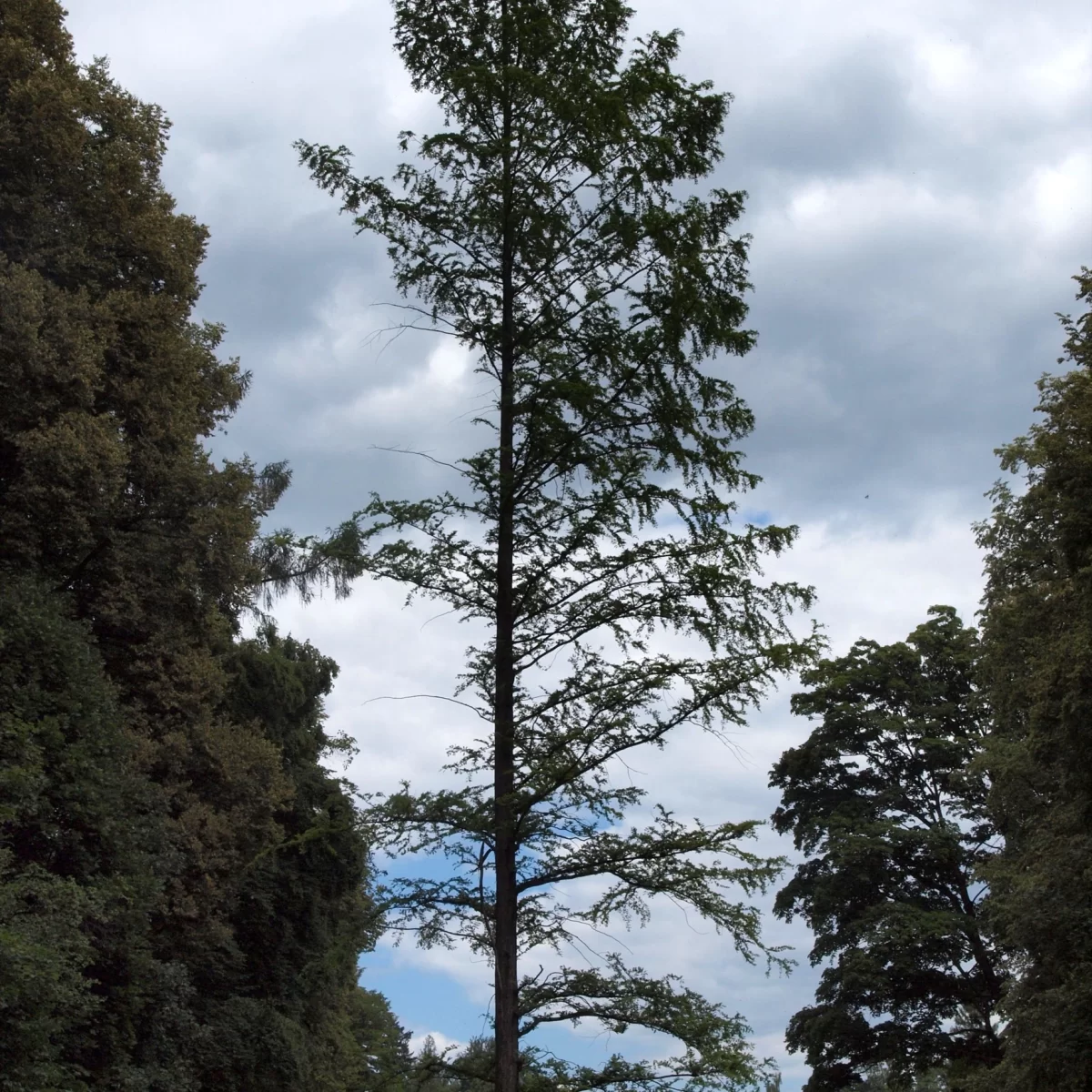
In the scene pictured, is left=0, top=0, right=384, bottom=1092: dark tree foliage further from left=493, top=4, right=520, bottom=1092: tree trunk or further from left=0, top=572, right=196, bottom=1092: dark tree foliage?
left=493, top=4, right=520, bottom=1092: tree trunk

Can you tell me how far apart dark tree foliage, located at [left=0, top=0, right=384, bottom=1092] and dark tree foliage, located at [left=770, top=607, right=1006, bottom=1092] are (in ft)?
34.8

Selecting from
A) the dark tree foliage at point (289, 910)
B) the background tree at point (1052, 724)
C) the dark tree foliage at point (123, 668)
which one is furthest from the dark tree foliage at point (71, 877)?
the background tree at point (1052, 724)

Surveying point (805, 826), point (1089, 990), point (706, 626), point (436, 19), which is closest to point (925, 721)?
point (805, 826)

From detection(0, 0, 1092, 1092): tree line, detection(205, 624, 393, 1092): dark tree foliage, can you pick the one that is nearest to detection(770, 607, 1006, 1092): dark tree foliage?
detection(0, 0, 1092, 1092): tree line

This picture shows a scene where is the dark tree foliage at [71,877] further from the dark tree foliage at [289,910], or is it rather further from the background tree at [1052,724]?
the background tree at [1052,724]

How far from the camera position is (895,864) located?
2500cm

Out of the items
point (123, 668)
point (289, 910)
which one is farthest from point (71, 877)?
point (289, 910)

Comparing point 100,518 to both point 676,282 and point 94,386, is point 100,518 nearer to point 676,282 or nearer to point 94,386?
point 94,386

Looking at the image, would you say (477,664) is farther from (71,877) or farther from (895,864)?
(895,864)

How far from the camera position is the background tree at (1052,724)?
1441 cm

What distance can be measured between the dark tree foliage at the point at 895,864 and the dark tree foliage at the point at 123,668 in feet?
34.8

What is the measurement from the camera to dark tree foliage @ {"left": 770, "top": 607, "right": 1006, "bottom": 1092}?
23469 millimetres

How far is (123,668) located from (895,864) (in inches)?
662

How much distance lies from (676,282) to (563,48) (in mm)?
2970
